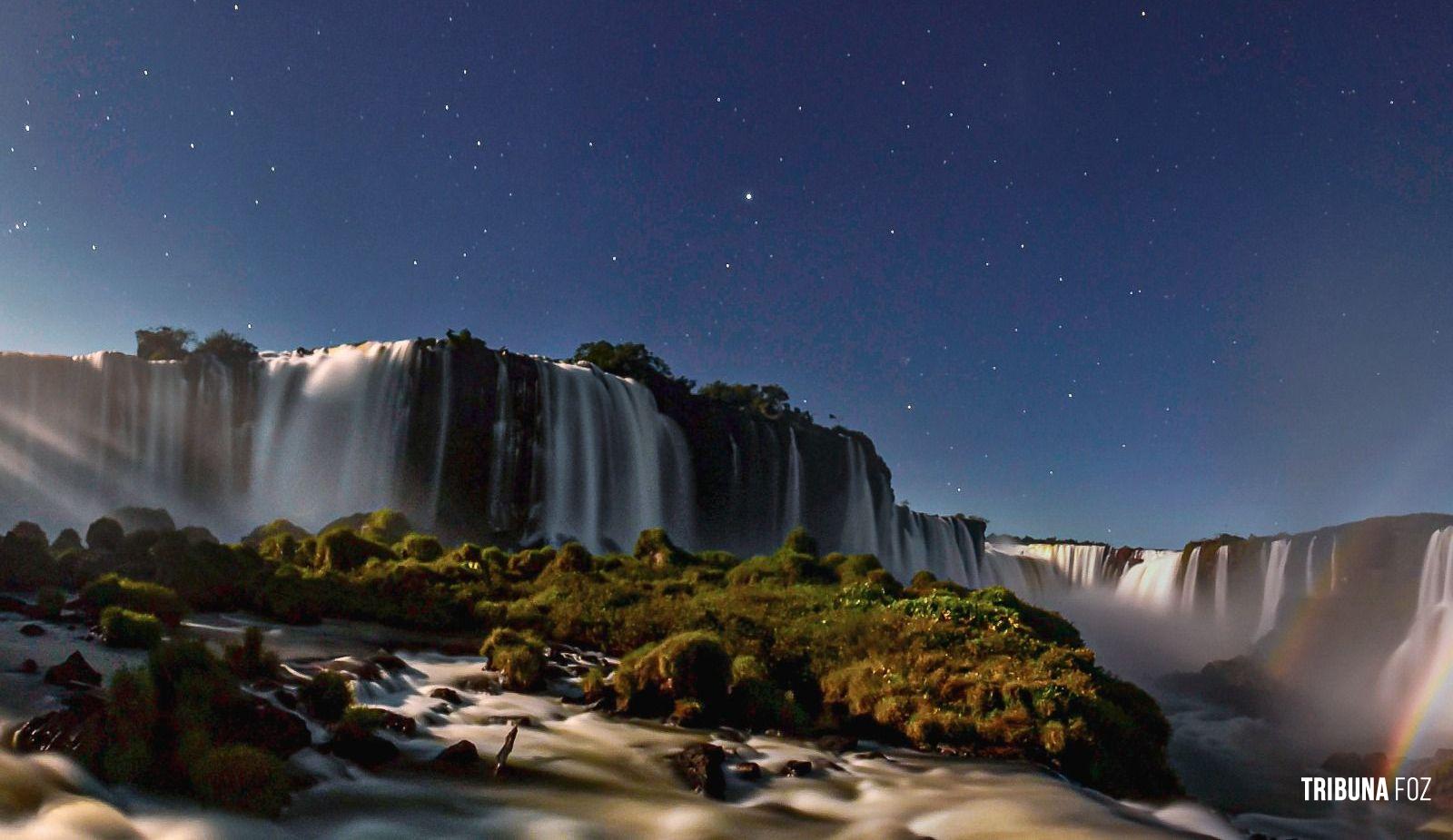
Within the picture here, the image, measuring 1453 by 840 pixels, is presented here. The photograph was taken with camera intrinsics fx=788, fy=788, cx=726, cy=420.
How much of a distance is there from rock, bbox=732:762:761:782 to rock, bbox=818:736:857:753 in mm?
1772

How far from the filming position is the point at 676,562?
957 inches

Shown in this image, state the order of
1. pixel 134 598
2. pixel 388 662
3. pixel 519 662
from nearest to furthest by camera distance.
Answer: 1. pixel 388 662
2. pixel 519 662
3. pixel 134 598

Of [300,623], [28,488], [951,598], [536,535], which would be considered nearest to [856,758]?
[951,598]

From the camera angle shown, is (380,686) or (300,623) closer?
(380,686)

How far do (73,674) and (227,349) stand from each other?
4259 centimetres

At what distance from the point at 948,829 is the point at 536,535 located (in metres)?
37.6

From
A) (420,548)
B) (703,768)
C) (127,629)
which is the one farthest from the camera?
(420,548)

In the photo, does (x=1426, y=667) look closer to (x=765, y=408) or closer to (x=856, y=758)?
(x=856, y=758)

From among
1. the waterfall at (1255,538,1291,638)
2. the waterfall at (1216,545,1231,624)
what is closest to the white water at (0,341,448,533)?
the waterfall at (1255,538,1291,638)

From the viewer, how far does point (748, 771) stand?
877cm

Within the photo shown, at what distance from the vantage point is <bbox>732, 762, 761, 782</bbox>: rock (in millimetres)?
8703

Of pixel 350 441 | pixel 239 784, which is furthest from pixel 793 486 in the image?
pixel 239 784

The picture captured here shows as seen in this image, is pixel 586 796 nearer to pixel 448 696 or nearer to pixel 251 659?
pixel 448 696

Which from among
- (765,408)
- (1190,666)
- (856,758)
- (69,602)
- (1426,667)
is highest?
(765,408)
